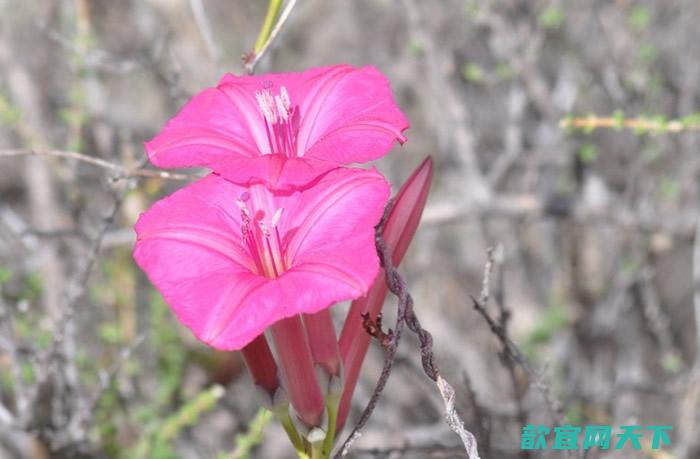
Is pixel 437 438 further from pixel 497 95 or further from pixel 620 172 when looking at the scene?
pixel 497 95

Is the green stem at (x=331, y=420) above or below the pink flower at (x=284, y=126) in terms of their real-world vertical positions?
below

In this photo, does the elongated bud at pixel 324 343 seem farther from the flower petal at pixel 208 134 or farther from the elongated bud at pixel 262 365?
the flower petal at pixel 208 134

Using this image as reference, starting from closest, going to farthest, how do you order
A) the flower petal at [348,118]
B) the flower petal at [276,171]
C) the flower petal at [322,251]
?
the flower petal at [322,251] < the flower petal at [276,171] < the flower petal at [348,118]

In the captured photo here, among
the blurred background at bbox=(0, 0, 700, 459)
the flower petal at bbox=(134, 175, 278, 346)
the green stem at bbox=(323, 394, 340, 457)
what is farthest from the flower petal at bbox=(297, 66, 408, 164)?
the blurred background at bbox=(0, 0, 700, 459)

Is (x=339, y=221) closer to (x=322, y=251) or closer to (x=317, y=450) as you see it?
(x=322, y=251)

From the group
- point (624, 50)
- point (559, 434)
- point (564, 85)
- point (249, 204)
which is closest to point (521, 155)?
point (564, 85)

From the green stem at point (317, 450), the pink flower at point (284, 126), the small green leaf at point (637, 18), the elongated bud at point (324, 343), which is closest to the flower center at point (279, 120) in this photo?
the pink flower at point (284, 126)
